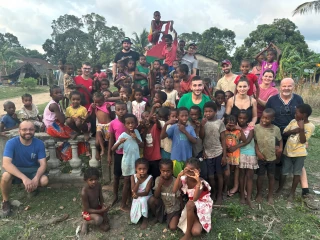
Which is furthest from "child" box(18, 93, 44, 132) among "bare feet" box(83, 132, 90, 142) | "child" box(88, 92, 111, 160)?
"child" box(88, 92, 111, 160)

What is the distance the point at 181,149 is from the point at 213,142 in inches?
20.0

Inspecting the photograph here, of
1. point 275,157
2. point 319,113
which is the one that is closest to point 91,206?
point 275,157

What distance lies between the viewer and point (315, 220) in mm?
3359

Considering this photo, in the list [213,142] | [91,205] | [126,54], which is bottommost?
[91,205]

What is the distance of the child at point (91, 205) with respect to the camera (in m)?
3.10

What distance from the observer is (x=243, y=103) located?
387 cm

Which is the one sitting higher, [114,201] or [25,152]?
[25,152]

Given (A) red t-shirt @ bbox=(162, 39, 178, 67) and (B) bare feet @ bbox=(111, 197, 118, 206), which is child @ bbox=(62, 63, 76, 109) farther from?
(A) red t-shirt @ bbox=(162, 39, 178, 67)

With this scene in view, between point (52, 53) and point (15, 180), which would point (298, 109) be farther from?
point (52, 53)

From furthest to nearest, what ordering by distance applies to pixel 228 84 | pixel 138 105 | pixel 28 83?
pixel 28 83
pixel 228 84
pixel 138 105

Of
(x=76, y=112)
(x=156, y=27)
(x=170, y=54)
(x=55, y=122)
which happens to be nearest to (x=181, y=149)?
(x=76, y=112)

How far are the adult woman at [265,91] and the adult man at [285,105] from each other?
0.31m

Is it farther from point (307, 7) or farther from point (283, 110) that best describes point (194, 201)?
point (307, 7)

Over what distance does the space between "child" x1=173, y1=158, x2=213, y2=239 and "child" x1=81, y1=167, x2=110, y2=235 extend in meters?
1.02
